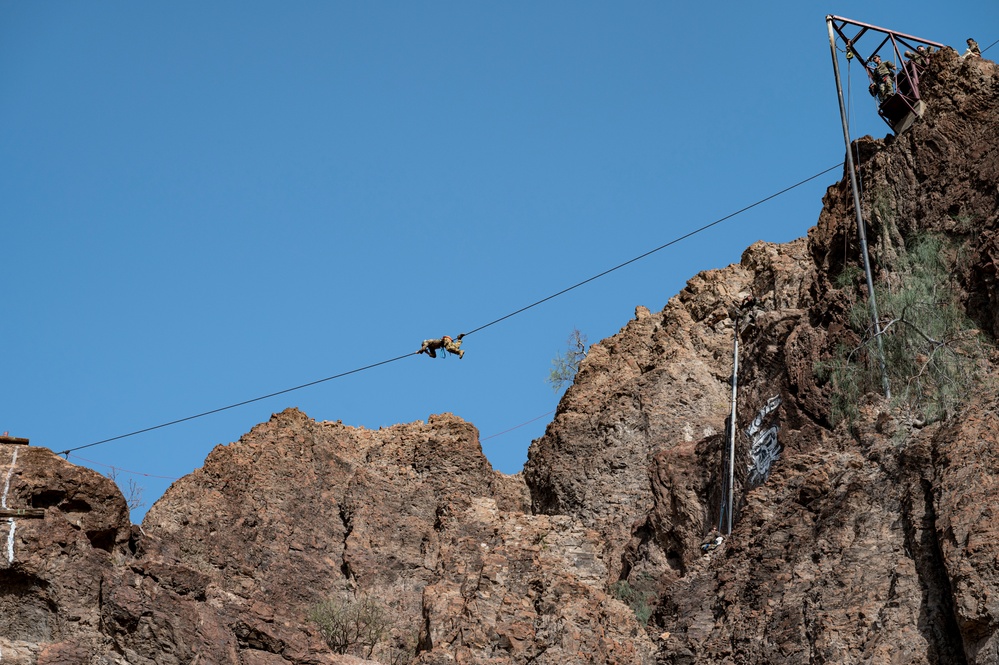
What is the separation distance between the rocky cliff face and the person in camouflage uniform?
100 cm

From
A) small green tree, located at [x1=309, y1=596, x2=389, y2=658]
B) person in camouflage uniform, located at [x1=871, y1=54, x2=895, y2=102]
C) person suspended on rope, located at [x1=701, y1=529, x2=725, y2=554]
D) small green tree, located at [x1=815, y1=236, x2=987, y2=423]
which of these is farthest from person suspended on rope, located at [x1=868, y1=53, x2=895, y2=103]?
small green tree, located at [x1=309, y1=596, x2=389, y2=658]

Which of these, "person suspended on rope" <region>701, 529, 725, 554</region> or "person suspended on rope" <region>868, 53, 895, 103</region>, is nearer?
"person suspended on rope" <region>701, 529, 725, 554</region>

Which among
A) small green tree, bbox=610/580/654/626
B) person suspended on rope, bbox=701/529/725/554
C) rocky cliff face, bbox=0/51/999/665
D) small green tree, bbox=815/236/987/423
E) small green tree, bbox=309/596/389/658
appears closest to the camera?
rocky cliff face, bbox=0/51/999/665

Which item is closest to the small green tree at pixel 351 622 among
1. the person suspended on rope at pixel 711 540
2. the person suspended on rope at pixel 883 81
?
the person suspended on rope at pixel 711 540

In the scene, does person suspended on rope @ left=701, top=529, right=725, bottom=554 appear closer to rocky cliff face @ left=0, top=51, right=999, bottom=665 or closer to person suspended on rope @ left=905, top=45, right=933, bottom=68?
rocky cliff face @ left=0, top=51, right=999, bottom=665

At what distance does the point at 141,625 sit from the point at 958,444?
1312cm

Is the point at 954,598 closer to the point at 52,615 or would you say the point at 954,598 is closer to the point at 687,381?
the point at 52,615

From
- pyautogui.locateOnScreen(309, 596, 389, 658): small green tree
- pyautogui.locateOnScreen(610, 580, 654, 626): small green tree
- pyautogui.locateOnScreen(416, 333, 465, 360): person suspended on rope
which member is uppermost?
pyautogui.locateOnScreen(416, 333, 465, 360): person suspended on rope

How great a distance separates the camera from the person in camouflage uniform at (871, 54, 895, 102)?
27.8m

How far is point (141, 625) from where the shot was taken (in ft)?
78.1

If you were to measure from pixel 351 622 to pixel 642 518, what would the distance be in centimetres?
668

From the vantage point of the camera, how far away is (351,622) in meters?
31.1

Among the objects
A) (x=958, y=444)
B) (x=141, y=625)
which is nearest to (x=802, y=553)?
(x=958, y=444)

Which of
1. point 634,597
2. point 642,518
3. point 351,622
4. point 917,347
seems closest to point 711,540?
point 634,597
